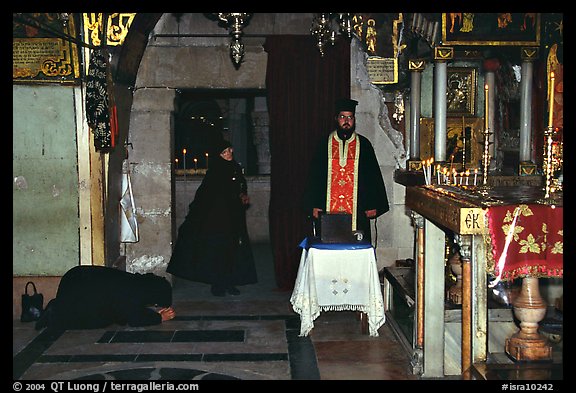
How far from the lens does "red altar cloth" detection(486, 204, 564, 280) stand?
4.32m

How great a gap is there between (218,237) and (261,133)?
6142 millimetres

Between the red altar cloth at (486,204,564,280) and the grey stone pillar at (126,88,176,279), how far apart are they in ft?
18.4

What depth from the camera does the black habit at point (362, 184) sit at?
305 inches

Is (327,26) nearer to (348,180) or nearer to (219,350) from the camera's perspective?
(348,180)

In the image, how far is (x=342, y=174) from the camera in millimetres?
7805

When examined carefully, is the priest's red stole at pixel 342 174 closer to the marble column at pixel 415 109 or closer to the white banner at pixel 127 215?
the marble column at pixel 415 109

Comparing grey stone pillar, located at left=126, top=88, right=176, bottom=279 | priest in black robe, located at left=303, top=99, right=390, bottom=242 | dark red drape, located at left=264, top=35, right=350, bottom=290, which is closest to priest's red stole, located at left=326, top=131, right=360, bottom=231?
priest in black robe, located at left=303, top=99, right=390, bottom=242

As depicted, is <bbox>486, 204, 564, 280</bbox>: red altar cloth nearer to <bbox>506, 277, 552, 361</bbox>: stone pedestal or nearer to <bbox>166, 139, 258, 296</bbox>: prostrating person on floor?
<bbox>506, 277, 552, 361</bbox>: stone pedestal

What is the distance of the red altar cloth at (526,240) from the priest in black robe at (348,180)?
335 cm

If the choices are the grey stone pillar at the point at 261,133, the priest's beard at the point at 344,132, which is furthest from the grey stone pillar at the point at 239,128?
the priest's beard at the point at 344,132

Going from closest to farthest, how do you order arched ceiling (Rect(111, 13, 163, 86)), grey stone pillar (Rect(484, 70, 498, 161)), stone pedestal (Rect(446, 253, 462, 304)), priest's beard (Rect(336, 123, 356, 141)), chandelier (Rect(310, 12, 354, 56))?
stone pedestal (Rect(446, 253, 462, 304)) → chandelier (Rect(310, 12, 354, 56)) → priest's beard (Rect(336, 123, 356, 141)) → arched ceiling (Rect(111, 13, 163, 86)) → grey stone pillar (Rect(484, 70, 498, 161))

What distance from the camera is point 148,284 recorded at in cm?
720

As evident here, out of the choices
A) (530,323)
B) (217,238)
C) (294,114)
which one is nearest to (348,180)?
(294,114)

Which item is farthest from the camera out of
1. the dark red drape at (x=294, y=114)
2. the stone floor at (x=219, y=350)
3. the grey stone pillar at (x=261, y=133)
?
the grey stone pillar at (x=261, y=133)
